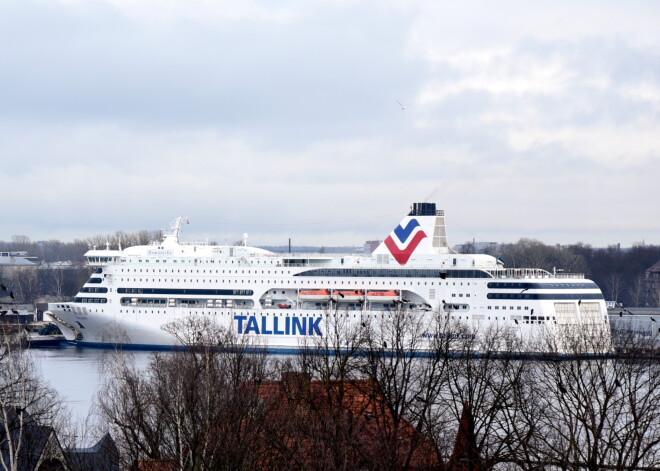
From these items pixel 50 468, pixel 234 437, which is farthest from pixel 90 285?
pixel 234 437

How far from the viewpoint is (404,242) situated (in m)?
72.8

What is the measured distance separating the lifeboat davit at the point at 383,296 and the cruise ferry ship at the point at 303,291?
6cm

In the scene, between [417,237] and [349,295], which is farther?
[417,237]

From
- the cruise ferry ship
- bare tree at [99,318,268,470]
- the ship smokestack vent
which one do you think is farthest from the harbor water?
the ship smokestack vent

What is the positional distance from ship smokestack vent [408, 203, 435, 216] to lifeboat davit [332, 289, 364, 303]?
5.83m

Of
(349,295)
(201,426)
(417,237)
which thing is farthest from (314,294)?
(201,426)

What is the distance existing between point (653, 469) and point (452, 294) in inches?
1646

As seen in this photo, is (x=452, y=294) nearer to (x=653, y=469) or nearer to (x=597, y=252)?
(x=653, y=469)

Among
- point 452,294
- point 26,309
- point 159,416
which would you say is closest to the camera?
point 159,416

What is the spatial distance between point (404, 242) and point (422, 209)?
2.32 metres

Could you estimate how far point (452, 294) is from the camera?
230ft

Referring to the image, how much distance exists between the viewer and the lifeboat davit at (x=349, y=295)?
2808 inches

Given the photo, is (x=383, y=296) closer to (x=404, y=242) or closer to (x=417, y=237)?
(x=404, y=242)

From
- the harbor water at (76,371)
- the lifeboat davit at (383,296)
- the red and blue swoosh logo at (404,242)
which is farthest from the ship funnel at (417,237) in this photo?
the harbor water at (76,371)
